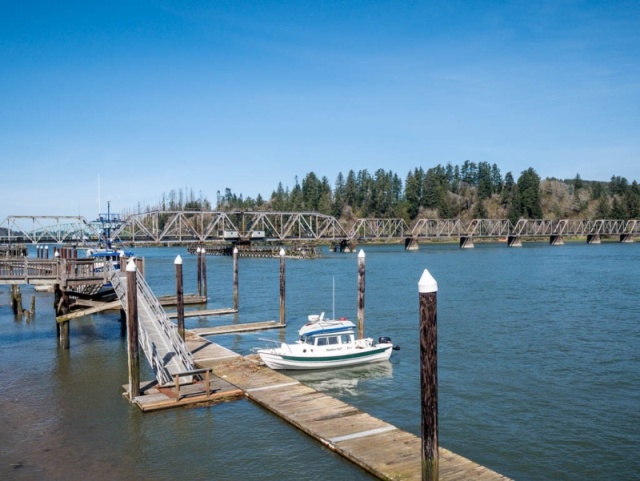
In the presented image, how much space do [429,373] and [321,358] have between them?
14.1m

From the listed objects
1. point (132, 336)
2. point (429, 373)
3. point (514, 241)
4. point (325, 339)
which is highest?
point (429, 373)

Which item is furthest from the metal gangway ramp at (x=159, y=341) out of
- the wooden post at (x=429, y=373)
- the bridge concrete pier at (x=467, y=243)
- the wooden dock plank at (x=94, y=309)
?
the bridge concrete pier at (x=467, y=243)

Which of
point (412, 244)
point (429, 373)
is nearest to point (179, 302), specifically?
point (429, 373)

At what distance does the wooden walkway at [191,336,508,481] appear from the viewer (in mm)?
14945

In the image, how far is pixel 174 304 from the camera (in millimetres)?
48156

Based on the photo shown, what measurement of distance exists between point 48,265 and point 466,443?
25.0 meters

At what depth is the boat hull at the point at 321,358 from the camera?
85.6 feet

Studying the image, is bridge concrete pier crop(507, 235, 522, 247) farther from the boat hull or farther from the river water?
the boat hull

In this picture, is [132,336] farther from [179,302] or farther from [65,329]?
[65,329]

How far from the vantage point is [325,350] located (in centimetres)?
2702

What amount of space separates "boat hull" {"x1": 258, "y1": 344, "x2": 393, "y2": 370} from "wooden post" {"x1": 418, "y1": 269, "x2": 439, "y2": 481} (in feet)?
43.5

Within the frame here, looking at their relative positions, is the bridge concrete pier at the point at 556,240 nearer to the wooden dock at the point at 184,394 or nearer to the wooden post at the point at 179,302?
the wooden post at the point at 179,302

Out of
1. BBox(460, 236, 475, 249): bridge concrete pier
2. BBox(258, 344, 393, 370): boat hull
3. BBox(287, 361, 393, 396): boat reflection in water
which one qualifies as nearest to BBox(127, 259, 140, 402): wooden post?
BBox(258, 344, 393, 370): boat hull

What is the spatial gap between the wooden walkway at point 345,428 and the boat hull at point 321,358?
58cm
